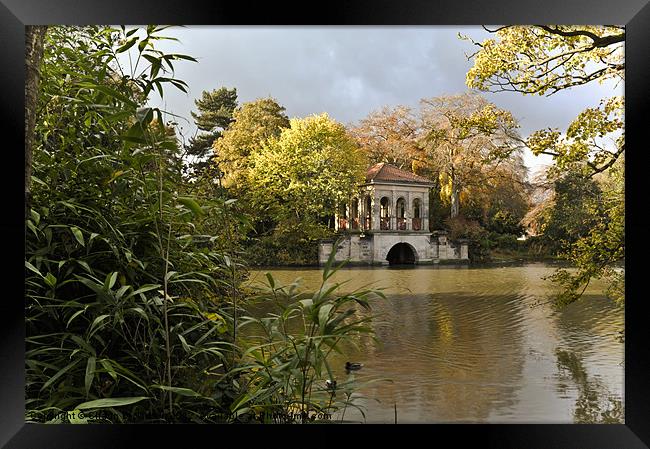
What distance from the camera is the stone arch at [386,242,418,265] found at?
308 cm

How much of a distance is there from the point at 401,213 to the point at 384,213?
0.34ft

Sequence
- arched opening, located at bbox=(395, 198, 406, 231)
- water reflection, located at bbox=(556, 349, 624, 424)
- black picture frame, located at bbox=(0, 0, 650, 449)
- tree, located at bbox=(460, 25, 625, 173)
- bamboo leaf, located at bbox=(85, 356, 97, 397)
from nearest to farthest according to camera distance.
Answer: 1. bamboo leaf, located at bbox=(85, 356, 97, 397)
2. black picture frame, located at bbox=(0, 0, 650, 449)
3. water reflection, located at bbox=(556, 349, 624, 424)
4. tree, located at bbox=(460, 25, 625, 173)
5. arched opening, located at bbox=(395, 198, 406, 231)

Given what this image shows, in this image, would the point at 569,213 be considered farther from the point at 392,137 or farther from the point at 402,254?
the point at 392,137

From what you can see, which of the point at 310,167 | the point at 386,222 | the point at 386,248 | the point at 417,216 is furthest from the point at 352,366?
the point at 310,167

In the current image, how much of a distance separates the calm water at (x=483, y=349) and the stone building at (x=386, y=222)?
9cm

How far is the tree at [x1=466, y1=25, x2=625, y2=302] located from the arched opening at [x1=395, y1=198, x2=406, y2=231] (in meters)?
0.80

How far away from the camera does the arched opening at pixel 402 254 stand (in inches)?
121

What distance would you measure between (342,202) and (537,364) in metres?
1.43

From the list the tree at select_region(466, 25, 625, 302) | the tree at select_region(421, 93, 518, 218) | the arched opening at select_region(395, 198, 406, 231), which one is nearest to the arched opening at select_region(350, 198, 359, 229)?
the arched opening at select_region(395, 198, 406, 231)

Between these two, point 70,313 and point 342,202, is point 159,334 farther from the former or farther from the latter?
point 342,202

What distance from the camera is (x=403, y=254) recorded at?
309cm

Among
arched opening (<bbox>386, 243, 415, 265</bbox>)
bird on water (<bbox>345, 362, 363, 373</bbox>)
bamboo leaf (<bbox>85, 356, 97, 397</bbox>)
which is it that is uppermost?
arched opening (<bbox>386, 243, 415, 265</bbox>)

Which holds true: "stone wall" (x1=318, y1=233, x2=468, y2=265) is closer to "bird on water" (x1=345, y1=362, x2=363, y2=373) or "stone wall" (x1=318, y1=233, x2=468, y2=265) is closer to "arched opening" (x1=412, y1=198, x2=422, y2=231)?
"arched opening" (x1=412, y1=198, x2=422, y2=231)
